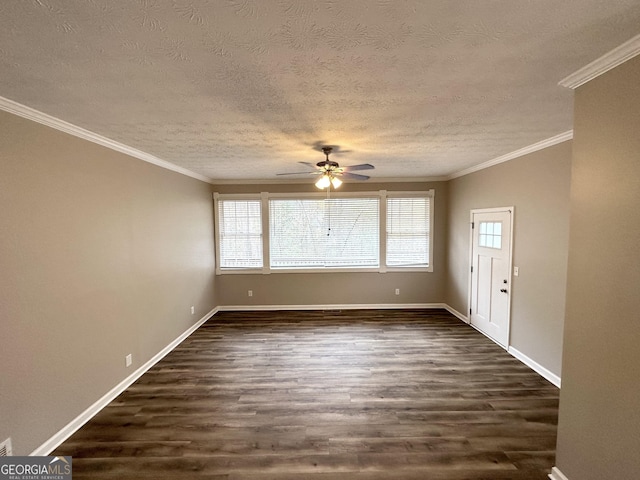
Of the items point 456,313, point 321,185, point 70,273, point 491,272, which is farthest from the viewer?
point 456,313

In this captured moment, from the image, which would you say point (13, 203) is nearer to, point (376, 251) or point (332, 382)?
point (332, 382)

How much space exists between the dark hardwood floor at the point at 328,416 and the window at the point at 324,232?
1.82m

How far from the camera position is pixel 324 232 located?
18.2ft

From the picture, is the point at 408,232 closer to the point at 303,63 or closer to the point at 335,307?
the point at 335,307

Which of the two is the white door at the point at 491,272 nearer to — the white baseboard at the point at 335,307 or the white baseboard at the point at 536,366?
the white baseboard at the point at 536,366

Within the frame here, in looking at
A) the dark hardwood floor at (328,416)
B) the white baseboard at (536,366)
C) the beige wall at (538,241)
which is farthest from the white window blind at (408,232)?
the white baseboard at (536,366)

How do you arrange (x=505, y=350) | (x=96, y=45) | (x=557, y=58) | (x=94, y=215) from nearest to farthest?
(x=96, y=45)
(x=557, y=58)
(x=94, y=215)
(x=505, y=350)

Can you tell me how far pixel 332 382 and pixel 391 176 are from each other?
3.74m

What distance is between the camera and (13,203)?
6.27ft

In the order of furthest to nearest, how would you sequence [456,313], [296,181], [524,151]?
[296,181] < [456,313] < [524,151]

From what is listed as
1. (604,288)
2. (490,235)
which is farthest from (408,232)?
(604,288)

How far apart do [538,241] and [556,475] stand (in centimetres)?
231

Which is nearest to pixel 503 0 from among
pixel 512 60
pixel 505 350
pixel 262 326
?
pixel 512 60

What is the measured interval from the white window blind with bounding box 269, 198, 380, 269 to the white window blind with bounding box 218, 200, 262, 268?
0.94 ft
